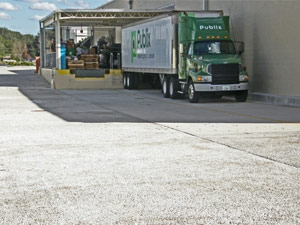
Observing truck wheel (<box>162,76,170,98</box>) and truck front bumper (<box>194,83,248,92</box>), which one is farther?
truck wheel (<box>162,76,170,98</box>)

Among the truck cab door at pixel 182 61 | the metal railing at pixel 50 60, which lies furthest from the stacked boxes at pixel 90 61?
the truck cab door at pixel 182 61

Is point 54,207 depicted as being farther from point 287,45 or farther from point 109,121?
point 287,45

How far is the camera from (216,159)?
9.61 m

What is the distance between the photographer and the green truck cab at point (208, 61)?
75.2 feet

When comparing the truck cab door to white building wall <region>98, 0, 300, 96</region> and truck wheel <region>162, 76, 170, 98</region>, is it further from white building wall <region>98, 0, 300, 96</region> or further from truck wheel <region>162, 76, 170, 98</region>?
white building wall <region>98, 0, 300, 96</region>

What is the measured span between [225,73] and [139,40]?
9295 mm

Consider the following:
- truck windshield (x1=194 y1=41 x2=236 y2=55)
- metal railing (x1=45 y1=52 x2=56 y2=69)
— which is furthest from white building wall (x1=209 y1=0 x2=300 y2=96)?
metal railing (x1=45 y1=52 x2=56 y2=69)

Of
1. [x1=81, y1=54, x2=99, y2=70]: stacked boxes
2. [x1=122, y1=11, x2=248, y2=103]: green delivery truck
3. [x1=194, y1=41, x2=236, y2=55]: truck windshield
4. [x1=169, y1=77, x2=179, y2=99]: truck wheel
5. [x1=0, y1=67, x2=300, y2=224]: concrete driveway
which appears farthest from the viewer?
[x1=81, y1=54, x2=99, y2=70]: stacked boxes

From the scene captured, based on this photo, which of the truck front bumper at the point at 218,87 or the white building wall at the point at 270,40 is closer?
the white building wall at the point at 270,40

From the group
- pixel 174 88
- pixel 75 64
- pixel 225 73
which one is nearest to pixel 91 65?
pixel 75 64

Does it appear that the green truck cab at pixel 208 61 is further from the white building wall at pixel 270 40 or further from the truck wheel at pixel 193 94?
the white building wall at pixel 270 40

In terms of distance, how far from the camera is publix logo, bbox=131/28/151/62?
97.0 ft

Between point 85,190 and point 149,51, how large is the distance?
22100mm

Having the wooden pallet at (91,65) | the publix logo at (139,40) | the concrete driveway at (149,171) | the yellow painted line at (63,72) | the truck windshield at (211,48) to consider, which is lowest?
the concrete driveway at (149,171)
